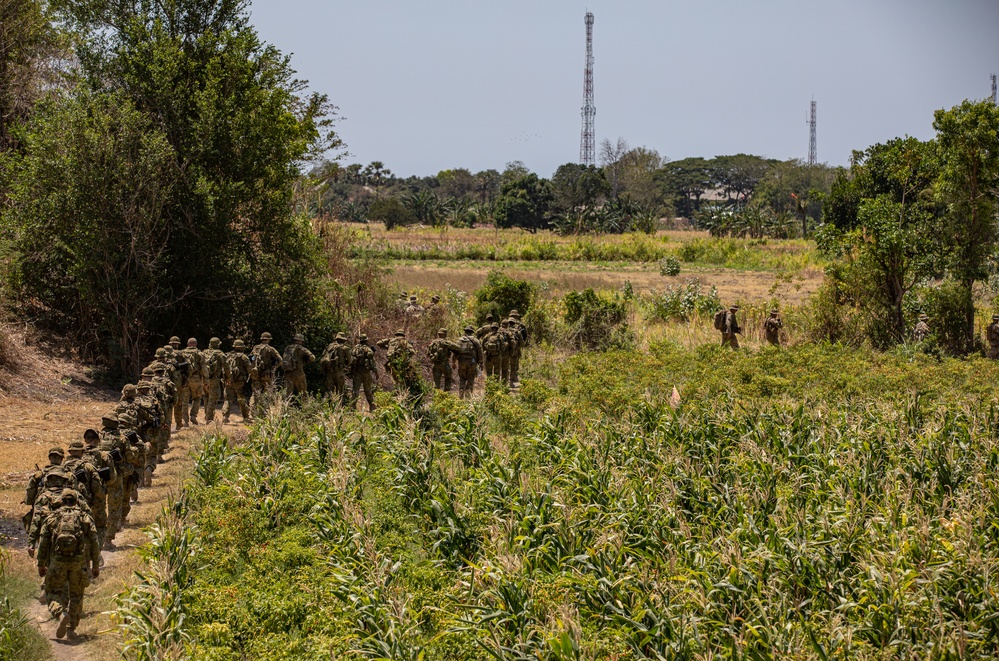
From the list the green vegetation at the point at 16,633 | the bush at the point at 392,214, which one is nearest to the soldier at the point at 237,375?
the green vegetation at the point at 16,633

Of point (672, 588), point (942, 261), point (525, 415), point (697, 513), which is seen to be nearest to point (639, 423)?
point (525, 415)

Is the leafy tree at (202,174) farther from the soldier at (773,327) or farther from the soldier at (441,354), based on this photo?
the soldier at (773,327)

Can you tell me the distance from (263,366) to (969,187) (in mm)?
18911

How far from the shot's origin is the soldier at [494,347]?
68.4 feet

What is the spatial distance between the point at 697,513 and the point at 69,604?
21.8 feet

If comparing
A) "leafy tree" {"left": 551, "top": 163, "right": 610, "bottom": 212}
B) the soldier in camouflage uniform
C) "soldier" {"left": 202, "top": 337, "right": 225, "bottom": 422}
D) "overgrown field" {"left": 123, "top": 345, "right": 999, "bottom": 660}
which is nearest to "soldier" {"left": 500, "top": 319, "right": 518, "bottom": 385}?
"overgrown field" {"left": 123, "top": 345, "right": 999, "bottom": 660}

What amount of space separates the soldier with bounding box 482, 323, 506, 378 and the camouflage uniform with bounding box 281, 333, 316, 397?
4191 mm

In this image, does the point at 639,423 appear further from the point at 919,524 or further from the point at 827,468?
the point at 919,524

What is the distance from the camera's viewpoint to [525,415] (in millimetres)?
16625

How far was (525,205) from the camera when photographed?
76188 millimetres

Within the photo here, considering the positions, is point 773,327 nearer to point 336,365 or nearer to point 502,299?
point 502,299

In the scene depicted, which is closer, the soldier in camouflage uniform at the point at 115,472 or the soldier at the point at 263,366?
the soldier in camouflage uniform at the point at 115,472

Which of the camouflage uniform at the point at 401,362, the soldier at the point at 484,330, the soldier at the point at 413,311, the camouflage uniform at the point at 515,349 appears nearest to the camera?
the camouflage uniform at the point at 401,362

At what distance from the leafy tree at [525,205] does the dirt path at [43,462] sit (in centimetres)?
5844
